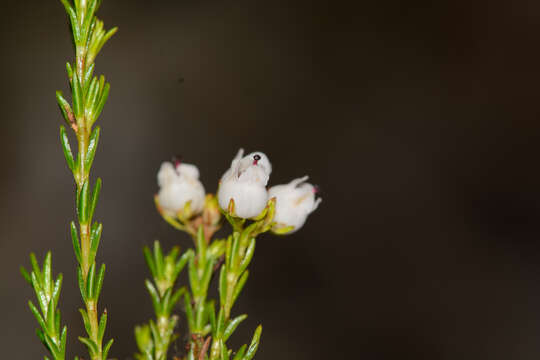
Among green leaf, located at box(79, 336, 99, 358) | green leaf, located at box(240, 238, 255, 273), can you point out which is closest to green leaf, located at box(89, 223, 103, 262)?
green leaf, located at box(79, 336, 99, 358)

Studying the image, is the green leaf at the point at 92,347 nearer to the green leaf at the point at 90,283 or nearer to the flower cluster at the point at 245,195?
the green leaf at the point at 90,283

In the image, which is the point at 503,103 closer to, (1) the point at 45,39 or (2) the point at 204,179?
(2) the point at 204,179

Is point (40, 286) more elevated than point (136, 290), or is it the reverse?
point (136, 290)

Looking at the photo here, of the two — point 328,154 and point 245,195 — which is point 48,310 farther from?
point 328,154

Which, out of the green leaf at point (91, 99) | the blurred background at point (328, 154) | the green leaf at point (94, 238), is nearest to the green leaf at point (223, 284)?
the green leaf at point (94, 238)

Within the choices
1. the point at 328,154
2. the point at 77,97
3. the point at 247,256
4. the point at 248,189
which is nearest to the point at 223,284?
the point at 247,256

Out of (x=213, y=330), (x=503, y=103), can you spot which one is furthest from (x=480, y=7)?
(x=213, y=330)

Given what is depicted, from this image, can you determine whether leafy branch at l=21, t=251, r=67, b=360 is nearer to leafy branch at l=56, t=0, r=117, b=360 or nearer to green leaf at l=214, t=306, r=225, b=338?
leafy branch at l=56, t=0, r=117, b=360
